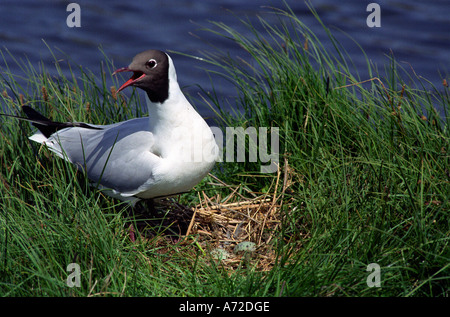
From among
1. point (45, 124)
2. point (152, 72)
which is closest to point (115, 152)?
point (45, 124)

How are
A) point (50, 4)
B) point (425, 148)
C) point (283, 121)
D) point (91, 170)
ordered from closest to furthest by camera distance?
1. point (425, 148)
2. point (91, 170)
3. point (283, 121)
4. point (50, 4)

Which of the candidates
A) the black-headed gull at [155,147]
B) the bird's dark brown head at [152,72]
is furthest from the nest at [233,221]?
the bird's dark brown head at [152,72]

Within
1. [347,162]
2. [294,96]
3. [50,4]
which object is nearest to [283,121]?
[294,96]

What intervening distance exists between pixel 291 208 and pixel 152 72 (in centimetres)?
119

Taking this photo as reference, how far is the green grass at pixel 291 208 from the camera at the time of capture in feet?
10.5

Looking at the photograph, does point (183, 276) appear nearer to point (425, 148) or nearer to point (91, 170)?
point (91, 170)

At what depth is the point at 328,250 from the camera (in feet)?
11.2

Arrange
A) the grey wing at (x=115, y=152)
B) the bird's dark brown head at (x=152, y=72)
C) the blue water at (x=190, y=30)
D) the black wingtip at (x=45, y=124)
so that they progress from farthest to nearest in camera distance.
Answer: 1. the blue water at (x=190, y=30)
2. the black wingtip at (x=45, y=124)
3. the grey wing at (x=115, y=152)
4. the bird's dark brown head at (x=152, y=72)

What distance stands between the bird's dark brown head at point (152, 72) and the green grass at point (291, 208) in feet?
2.23

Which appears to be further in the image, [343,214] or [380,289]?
[343,214]

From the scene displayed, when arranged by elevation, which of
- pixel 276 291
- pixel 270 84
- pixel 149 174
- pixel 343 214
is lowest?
pixel 276 291

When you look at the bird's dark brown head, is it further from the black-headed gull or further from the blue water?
the blue water

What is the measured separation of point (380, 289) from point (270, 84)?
2016 millimetres

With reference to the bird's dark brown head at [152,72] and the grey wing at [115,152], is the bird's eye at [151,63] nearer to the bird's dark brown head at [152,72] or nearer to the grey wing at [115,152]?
the bird's dark brown head at [152,72]
